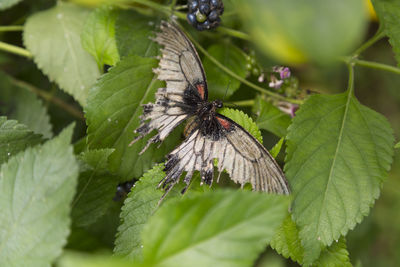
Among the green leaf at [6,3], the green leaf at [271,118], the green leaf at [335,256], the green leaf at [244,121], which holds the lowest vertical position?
the green leaf at [335,256]

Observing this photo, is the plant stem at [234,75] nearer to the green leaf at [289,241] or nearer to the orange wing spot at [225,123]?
the orange wing spot at [225,123]

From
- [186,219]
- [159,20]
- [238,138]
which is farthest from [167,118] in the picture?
[186,219]

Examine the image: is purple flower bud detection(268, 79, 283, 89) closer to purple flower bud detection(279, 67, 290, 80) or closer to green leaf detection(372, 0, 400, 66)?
purple flower bud detection(279, 67, 290, 80)

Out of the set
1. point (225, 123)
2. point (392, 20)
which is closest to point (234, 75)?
point (225, 123)

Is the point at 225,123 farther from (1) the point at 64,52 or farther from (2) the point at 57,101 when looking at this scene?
(2) the point at 57,101

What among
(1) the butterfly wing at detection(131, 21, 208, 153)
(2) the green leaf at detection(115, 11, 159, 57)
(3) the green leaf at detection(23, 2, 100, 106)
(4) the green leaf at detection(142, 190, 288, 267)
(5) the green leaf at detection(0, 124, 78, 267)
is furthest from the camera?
(3) the green leaf at detection(23, 2, 100, 106)

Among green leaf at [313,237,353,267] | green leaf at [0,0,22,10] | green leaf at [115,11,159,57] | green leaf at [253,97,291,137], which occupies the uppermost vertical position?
green leaf at [0,0,22,10]

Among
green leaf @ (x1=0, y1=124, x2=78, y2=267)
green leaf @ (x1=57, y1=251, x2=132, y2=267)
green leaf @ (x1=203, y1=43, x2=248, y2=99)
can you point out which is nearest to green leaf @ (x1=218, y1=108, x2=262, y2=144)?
green leaf @ (x1=203, y1=43, x2=248, y2=99)

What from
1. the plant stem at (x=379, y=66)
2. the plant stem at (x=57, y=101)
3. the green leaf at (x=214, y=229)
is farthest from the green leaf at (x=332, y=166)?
the plant stem at (x=57, y=101)
